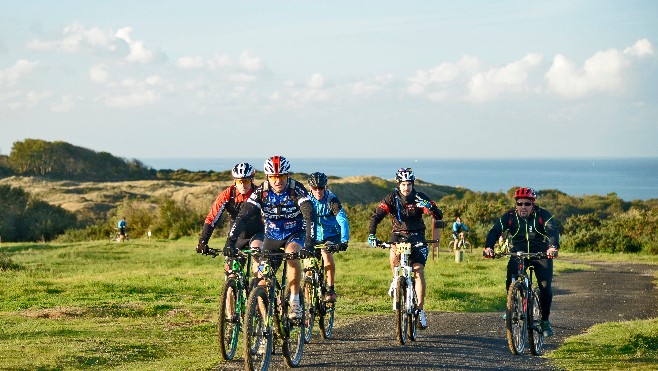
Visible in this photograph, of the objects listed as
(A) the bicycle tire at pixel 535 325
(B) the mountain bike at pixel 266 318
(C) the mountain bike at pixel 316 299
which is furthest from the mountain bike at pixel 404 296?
(B) the mountain bike at pixel 266 318

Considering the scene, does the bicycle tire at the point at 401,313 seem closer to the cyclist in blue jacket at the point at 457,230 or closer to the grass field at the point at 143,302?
the grass field at the point at 143,302

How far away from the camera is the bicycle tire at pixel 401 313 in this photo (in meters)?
11.9

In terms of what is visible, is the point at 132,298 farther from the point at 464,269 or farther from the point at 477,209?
the point at 477,209

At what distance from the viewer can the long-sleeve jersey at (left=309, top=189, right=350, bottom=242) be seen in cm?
1263

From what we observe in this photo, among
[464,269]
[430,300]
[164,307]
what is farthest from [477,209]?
[164,307]

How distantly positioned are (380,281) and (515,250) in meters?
12.2

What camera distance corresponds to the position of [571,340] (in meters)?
13.5

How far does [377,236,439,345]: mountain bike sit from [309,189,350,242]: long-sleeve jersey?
702 millimetres

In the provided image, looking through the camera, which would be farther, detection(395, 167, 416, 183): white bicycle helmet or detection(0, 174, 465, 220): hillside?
detection(0, 174, 465, 220): hillside

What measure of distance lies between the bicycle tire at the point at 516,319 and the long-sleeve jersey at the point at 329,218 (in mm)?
2475

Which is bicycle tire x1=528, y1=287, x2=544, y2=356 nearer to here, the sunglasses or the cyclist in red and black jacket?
the cyclist in red and black jacket

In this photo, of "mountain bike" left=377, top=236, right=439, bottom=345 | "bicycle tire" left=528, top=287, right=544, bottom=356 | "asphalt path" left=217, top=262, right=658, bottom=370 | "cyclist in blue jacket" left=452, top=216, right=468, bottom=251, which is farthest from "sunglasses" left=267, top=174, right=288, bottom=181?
"cyclist in blue jacket" left=452, top=216, right=468, bottom=251

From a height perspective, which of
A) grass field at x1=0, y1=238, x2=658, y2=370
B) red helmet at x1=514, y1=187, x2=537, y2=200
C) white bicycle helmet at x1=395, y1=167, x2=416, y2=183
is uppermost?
white bicycle helmet at x1=395, y1=167, x2=416, y2=183

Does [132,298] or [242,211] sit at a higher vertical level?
[242,211]
